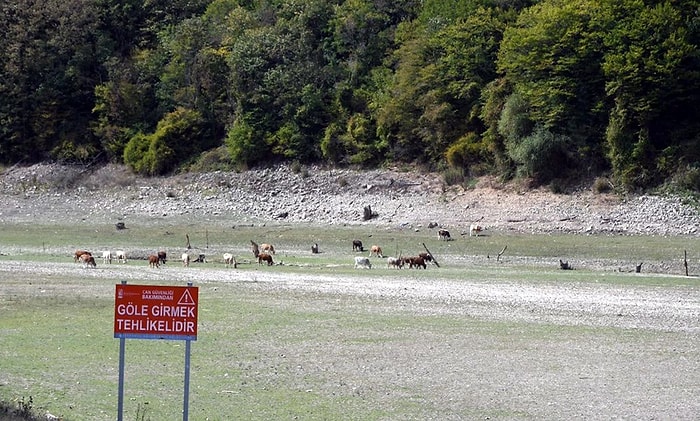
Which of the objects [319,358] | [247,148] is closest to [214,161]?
[247,148]

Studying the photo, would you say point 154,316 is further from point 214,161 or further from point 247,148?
point 214,161

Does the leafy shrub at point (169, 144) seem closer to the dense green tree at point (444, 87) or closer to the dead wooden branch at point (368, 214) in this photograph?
the dense green tree at point (444, 87)

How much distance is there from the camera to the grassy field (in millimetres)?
16172

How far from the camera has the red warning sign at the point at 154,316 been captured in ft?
39.8

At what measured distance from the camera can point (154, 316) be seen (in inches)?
480

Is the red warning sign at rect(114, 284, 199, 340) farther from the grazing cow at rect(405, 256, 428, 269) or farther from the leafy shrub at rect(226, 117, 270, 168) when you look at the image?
the leafy shrub at rect(226, 117, 270, 168)

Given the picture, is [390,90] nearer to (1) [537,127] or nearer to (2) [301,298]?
(1) [537,127]

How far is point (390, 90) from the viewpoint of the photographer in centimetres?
7619

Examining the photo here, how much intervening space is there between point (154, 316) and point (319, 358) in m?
8.31

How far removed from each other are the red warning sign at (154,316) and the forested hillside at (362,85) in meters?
51.3

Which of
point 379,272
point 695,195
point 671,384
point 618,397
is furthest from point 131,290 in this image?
point 695,195

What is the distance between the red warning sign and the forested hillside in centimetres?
5125

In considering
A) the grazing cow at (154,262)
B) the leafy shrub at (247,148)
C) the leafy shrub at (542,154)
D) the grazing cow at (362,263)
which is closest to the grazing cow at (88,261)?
the grazing cow at (154,262)

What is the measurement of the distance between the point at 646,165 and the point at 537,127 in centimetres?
730
